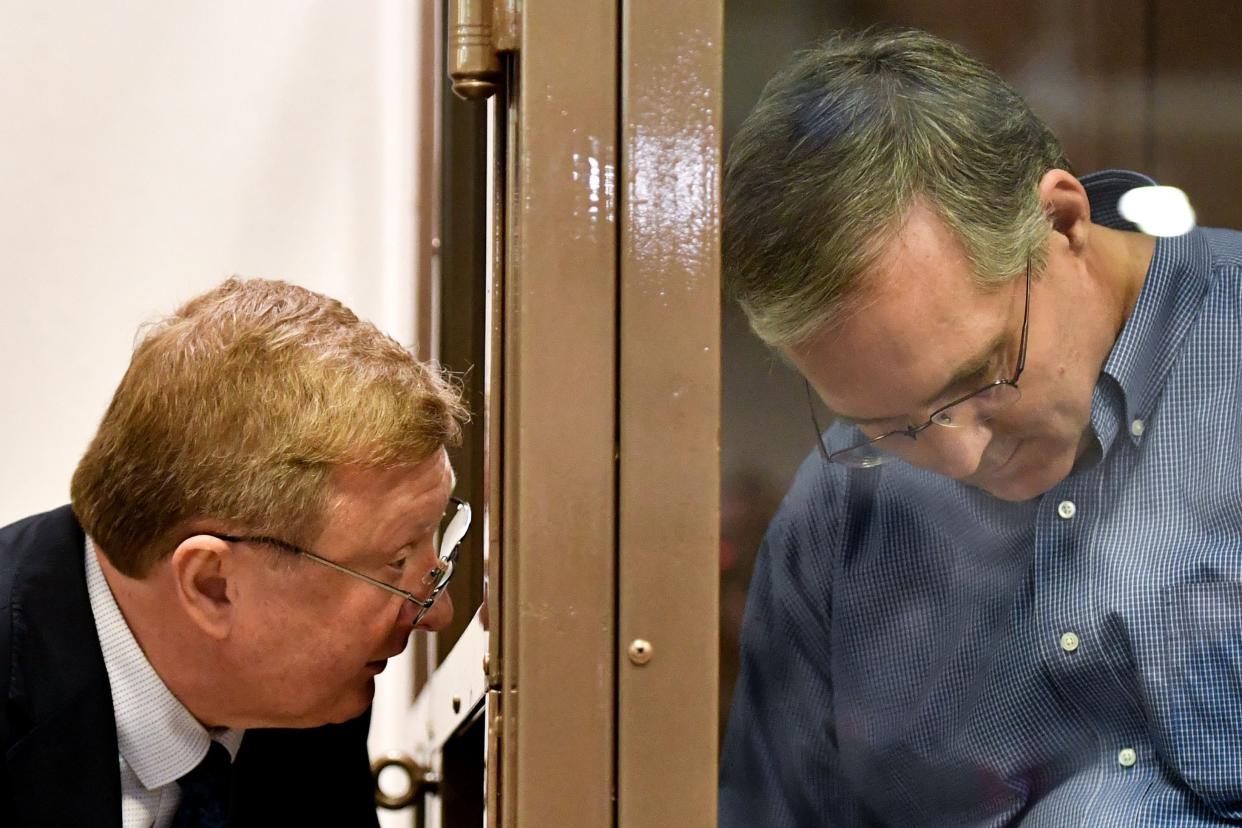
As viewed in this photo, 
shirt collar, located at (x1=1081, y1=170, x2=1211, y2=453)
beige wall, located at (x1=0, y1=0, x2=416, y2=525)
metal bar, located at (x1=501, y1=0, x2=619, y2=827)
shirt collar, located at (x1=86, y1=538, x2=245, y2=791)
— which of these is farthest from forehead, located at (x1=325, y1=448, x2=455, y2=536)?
beige wall, located at (x1=0, y1=0, x2=416, y2=525)

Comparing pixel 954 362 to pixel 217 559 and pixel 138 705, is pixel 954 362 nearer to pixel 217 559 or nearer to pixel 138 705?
pixel 217 559

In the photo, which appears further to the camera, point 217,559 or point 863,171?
point 217,559

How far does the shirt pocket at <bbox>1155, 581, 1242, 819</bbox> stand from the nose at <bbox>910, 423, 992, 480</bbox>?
5.6 inches

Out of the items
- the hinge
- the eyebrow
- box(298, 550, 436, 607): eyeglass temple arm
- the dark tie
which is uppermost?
the hinge

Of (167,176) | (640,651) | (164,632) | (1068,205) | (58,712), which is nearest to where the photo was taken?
(640,651)

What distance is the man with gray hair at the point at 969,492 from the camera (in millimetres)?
767

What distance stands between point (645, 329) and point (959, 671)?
0.30 meters

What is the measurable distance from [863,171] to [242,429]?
67 centimetres

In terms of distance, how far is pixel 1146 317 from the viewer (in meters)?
0.81

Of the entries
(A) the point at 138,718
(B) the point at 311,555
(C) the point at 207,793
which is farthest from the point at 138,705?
(B) the point at 311,555

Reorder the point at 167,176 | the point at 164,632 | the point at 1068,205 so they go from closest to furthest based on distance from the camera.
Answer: the point at 1068,205
the point at 164,632
the point at 167,176

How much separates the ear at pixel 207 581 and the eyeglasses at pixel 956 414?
2.24 feet

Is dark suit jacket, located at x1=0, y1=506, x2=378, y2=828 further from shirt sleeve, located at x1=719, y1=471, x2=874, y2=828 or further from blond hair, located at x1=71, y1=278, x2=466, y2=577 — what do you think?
shirt sleeve, located at x1=719, y1=471, x2=874, y2=828

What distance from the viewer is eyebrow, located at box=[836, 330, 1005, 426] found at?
31.9 inches
